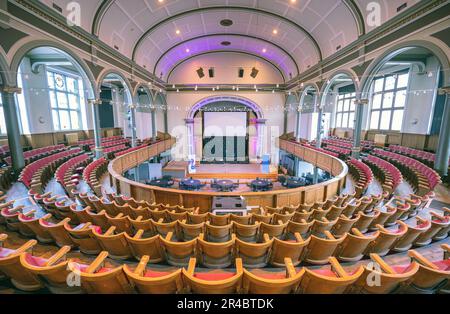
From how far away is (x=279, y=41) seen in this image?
52.5ft

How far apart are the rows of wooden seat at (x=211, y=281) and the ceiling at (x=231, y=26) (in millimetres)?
9679

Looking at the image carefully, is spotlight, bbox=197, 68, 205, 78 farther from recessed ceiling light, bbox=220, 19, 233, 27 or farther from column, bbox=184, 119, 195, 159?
recessed ceiling light, bbox=220, 19, 233, 27

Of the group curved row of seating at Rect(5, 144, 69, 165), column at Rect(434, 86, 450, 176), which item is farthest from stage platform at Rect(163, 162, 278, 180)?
column at Rect(434, 86, 450, 176)

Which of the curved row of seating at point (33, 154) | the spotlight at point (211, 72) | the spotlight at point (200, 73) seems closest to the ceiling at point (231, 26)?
the spotlight at point (200, 73)

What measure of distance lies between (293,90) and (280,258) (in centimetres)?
1806

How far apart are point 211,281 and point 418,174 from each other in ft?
30.9

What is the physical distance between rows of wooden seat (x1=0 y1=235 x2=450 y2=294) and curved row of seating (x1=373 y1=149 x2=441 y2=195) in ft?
18.7

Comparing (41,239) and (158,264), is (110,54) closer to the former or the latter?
(41,239)

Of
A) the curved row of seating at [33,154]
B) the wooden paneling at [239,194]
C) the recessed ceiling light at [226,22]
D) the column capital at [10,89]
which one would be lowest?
the wooden paneling at [239,194]

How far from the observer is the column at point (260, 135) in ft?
72.6

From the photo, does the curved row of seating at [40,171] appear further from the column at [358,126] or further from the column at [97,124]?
the column at [358,126]

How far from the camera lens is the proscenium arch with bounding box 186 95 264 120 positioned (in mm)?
21688

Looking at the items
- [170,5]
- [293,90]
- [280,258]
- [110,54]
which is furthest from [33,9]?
[293,90]
